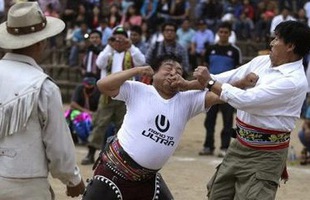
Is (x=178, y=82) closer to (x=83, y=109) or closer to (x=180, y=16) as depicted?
(x=83, y=109)

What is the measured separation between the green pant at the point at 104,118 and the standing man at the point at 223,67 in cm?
154

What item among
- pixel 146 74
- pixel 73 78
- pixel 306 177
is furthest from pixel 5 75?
pixel 73 78

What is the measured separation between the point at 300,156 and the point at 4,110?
7.28 metres

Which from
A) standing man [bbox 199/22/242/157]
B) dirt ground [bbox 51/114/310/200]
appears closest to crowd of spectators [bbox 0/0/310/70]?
dirt ground [bbox 51/114/310/200]

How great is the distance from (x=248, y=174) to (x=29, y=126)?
174 cm

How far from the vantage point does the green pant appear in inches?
407

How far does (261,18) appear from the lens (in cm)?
1964

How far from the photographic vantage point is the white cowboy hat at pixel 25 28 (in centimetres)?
439

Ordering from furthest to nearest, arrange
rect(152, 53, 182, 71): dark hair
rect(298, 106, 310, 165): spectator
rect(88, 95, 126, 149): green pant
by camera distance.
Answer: rect(298, 106, 310, 165): spectator
rect(88, 95, 126, 149): green pant
rect(152, 53, 182, 71): dark hair

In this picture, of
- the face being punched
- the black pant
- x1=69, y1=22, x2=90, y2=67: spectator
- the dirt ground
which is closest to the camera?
the face being punched

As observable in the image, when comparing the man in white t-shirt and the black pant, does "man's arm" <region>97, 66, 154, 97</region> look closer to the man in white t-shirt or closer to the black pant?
the man in white t-shirt

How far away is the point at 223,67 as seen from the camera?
37.3ft

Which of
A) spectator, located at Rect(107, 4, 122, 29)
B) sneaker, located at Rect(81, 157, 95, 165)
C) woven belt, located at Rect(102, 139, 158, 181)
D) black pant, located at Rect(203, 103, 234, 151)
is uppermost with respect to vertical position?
woven belt, located at Rect(102, 139, 158, 181)

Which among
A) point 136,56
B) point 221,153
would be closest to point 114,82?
point 136,56
